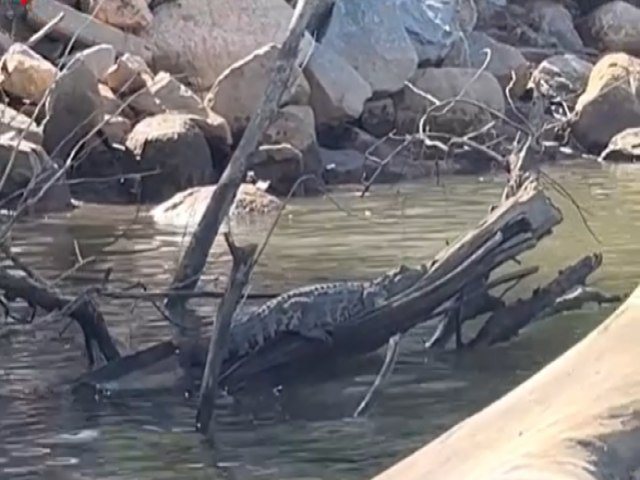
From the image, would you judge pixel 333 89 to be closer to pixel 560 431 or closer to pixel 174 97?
pixel 174 97

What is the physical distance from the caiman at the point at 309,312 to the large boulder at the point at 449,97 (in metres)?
12.1

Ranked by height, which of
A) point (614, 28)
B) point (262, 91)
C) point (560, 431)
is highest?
point (560, 431)

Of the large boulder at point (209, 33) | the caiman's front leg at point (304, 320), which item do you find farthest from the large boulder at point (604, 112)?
the caiman's front leg at point (304, 320)

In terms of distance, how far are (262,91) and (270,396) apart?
22.4 ft

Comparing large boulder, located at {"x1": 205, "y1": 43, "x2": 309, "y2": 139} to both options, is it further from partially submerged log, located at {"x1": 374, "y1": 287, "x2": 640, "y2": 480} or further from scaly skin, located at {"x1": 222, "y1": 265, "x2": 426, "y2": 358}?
partially submerged log, located at {"x1": 374, "y1": 287, "x2": 640, "y2": 480}

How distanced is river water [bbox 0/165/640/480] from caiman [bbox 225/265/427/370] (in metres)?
0.30

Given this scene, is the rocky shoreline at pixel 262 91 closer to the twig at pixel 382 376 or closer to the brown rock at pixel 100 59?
the brown rock at pixel 100 59

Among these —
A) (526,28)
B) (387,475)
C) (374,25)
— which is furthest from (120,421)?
(526,28)

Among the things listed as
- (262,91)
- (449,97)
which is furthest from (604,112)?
(262,91)

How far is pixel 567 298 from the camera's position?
31.4ft

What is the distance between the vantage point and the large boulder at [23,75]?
18641mm

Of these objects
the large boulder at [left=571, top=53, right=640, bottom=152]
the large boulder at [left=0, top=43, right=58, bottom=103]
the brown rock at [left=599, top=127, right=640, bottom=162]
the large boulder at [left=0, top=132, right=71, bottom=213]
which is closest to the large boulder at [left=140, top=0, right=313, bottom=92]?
the large boulder at [left=0, top=43, right=58, bottom=103]

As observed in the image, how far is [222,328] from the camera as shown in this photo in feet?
25.9

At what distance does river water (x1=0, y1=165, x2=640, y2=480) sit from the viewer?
25.3ft
